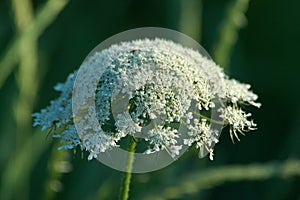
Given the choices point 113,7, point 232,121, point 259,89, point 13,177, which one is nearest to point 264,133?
point 259,89

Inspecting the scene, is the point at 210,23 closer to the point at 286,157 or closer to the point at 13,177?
the point at 286,157

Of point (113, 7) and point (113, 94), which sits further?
point (113, 7)

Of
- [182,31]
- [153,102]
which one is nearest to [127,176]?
[153,102]

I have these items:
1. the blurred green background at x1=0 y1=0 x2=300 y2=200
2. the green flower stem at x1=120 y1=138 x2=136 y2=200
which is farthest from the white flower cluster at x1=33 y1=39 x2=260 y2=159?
the blurred green background at x1=0 y1=0 x2=300 y2=200

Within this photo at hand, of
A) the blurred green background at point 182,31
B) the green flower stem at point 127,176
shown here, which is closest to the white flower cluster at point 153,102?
the green flower stem at point 127,176

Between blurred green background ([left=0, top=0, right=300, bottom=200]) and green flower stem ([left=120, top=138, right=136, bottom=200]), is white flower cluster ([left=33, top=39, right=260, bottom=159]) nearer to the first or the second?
green flower stem ([left=120, top=138, right=136, bottom=200])
